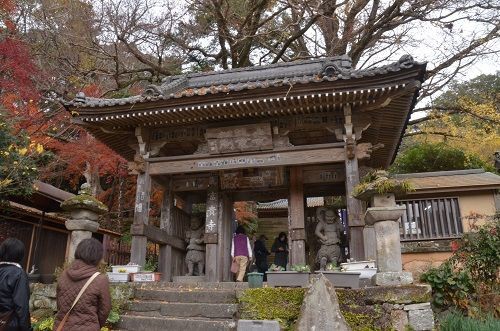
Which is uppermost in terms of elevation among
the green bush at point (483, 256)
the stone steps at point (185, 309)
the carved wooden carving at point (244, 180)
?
the carved wooden carving at point (244, 180)

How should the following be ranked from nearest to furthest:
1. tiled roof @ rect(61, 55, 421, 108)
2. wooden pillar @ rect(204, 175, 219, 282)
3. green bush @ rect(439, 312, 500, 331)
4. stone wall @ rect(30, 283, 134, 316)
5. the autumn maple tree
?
green bush @ rect(439, 312, 500, 331) → stone wall @ rect(30, 283, 134, 316) → tiled roof @ rect(61, 55, 421, 108) → the autumn maple tree → wooden pillar @ rect(204, 175, 219, 282)

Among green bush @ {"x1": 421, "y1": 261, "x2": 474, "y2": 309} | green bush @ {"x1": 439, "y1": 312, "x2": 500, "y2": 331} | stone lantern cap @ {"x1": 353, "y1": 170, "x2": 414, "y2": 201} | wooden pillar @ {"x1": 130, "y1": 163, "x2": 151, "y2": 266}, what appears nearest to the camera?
green bush @ {"x1": 439, "y1": 312, "x2": 500, "y2": 331}

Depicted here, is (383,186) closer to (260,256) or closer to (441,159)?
(260,256)

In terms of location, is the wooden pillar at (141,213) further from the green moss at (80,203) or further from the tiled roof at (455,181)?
the tiled roof at (455,181)

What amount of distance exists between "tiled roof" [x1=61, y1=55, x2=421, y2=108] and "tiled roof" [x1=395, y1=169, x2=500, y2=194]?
414 centimetres

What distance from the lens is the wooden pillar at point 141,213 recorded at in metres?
9.28

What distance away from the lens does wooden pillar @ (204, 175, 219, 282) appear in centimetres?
1048

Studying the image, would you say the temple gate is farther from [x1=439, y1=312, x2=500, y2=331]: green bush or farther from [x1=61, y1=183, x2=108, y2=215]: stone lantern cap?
[x1=439, y1=312, x2=500, y2=331]: green bush

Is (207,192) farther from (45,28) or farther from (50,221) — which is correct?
(45,28)

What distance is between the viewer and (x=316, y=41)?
2022 cm

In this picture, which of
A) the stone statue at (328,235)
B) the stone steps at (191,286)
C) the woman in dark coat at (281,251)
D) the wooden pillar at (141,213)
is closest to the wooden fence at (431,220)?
the stone statue at (328,235)

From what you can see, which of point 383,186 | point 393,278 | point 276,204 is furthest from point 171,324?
point 276,204

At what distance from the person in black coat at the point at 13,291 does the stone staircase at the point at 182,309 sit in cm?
289

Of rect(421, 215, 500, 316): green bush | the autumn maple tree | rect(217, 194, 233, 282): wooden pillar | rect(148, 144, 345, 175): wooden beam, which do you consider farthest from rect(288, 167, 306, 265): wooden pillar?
the autumn maple tree
